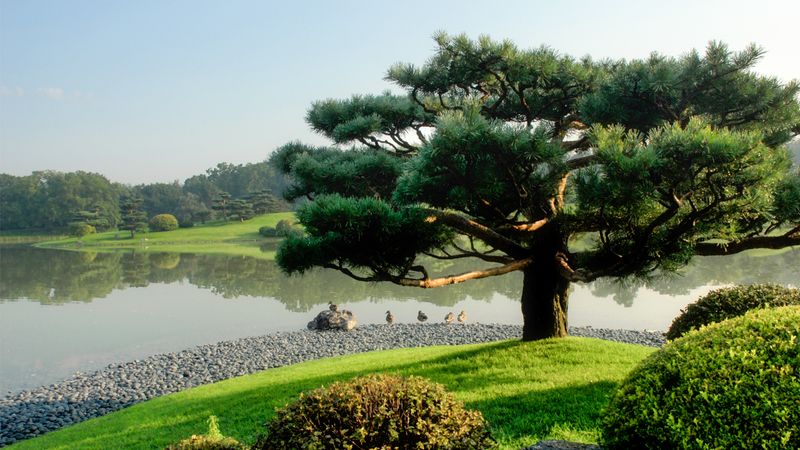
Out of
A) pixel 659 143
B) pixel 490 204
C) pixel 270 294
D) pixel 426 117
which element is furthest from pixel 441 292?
pixel 659 143

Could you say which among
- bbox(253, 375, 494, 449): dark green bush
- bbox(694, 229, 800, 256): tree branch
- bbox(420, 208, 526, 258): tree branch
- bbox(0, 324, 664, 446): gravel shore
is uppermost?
bbox(420, 208, 526, 258): tree branch

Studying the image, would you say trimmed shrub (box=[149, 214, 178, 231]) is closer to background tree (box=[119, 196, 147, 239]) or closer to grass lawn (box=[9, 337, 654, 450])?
background tree (box=[119, 196, 147, 239])

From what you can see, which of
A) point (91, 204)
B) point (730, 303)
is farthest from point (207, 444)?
point (91, 204)

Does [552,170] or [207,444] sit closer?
[207,444]

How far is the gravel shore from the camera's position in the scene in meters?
8.43

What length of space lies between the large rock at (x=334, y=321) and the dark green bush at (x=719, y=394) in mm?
10788

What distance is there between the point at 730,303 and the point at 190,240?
3781 cm

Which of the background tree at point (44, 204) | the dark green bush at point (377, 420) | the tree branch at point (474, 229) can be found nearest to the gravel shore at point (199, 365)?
the tree branch at point (474, 229)

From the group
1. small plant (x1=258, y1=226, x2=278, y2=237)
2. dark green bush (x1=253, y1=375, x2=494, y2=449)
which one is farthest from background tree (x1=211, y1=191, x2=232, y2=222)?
dark green bush (x1=253, y1=375, x2=494, y2=449)

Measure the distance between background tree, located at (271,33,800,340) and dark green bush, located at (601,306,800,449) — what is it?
6.23ft

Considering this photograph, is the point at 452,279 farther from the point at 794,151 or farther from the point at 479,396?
the point at 794,151

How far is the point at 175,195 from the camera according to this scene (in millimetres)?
55375

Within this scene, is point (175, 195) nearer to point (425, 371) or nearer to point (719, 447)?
point (425, 371)

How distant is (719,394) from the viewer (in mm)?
2516
